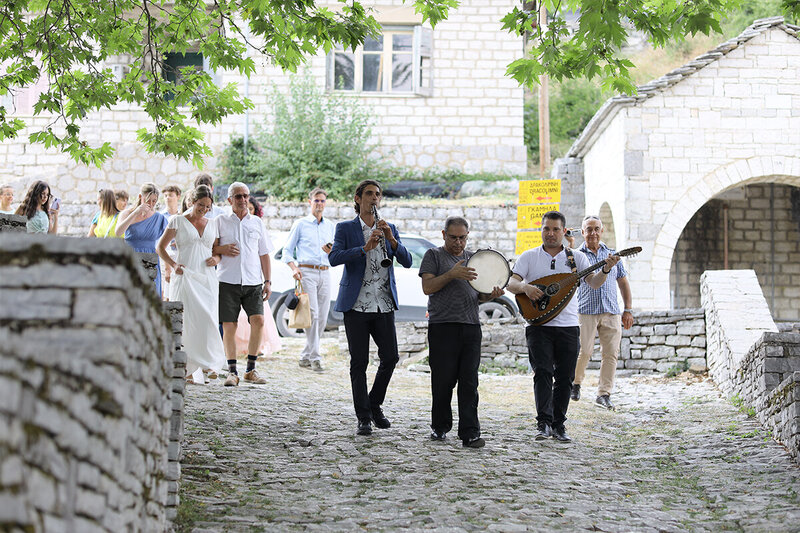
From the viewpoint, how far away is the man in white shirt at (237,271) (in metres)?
9.06

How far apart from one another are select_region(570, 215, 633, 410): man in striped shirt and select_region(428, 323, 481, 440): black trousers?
2631mm

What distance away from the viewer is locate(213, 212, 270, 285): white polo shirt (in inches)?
357

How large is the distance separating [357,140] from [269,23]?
1380cm

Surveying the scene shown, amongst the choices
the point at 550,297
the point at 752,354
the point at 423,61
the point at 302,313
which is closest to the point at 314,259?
the point at 302,313

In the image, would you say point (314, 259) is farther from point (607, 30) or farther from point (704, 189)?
point (704, 189)

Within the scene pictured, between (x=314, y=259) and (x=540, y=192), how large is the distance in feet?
10.6

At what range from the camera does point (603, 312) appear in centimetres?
927

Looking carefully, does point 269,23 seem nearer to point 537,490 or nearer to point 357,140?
point 537,490

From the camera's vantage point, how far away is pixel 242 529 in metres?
4.56

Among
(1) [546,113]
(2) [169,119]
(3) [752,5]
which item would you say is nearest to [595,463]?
(2) [169,119]

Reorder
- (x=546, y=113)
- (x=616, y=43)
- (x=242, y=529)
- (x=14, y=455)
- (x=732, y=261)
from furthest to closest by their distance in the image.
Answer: (x=546, y=113)
(x=732, y=261)
(x=616, y=43)
(x=242, y=529)
(x=14, y=455)

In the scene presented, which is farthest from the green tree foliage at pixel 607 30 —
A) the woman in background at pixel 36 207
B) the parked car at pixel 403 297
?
the parked car at pixel 403 297

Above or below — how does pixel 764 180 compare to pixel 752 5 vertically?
below

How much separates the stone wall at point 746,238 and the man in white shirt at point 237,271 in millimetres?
13081
